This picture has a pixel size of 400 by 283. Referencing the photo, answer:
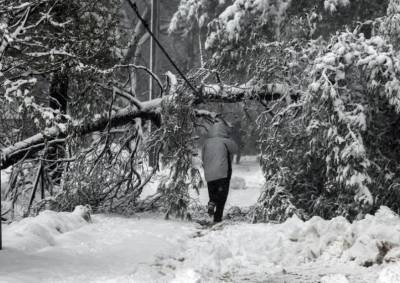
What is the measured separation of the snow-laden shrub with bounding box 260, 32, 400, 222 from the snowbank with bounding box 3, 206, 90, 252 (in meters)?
3.11

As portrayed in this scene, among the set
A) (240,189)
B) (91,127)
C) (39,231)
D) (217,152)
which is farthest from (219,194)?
(240,189)

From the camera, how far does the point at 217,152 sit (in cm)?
891

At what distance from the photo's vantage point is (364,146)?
7.94 m

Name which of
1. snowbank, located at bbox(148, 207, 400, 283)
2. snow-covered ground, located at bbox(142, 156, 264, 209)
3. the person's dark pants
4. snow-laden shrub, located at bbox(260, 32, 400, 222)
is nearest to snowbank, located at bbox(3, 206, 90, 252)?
snowbank, located at bbox(148, 207, 400, 283)

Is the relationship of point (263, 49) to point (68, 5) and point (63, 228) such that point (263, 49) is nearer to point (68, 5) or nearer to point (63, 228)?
point (68, 5)

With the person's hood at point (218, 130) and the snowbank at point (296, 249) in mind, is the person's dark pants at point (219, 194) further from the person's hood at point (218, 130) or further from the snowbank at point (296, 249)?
the snowbank at point (296, 249)

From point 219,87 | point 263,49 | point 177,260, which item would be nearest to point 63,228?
point 177,260

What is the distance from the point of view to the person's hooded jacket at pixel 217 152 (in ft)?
29.0

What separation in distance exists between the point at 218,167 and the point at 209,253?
3607 millimetres

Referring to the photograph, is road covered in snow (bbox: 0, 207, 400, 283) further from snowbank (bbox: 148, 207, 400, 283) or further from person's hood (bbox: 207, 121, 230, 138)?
person's hood (bbox: 207, 121, 230, 138)

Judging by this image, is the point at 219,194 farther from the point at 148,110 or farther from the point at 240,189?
the point at 240,189

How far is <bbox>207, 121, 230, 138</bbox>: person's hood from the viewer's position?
9.07m

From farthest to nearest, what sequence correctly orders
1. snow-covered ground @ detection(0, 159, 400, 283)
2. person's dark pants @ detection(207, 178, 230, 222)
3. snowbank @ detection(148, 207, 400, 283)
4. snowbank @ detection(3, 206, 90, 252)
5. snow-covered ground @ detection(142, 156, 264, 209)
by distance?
snow-covered ground @ detection(142, 156, 264, 209) < person's dark pants @ detection(207, 178, 230, 222) < snowbank @ detection(3, 206, 90, 252) < snowbank @ detection(148, 207, 400, 283) < snow-covered ground @ detection(0, 159, 400, 283)

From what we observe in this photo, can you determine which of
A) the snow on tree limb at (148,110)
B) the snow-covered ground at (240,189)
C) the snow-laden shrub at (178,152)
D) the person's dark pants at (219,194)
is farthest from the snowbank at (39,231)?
the snow on tree limb at (148,110)
